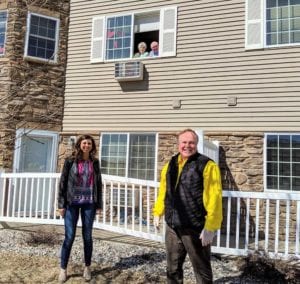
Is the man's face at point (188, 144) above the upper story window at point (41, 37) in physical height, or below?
below

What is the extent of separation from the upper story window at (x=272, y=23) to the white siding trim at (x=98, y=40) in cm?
387

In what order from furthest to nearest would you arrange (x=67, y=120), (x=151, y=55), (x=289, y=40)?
(x=67, y=120) < (x=151, y=55) < (x=289, y=40)

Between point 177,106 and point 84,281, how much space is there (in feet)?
18.4

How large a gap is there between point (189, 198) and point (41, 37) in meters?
8.56

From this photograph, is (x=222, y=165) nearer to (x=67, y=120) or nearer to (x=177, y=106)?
(x=177, y=106)

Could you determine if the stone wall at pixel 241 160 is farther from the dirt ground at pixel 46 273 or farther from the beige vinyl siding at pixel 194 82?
the dirt ground at pixel 46 273

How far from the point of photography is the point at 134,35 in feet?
34.4

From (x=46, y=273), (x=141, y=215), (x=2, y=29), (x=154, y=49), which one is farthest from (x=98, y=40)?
(x=46, y=273)

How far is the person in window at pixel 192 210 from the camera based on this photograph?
12.2 ft

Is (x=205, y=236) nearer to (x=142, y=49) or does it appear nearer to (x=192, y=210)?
(x=192, y=210)

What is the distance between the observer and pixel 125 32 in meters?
10.5

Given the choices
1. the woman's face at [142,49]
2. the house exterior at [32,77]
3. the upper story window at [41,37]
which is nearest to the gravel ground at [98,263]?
the house exterior at [32,77]

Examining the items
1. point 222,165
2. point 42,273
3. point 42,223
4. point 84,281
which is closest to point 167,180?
point 84,281

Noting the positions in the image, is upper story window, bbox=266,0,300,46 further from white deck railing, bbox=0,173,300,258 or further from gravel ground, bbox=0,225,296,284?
gravel ground, bbox=0,225,296,284
